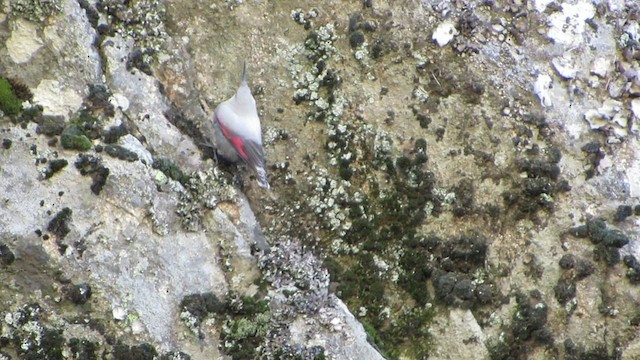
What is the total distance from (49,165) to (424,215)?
6.64 m

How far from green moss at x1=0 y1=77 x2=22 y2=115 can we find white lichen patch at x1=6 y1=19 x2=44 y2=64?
0.51 metres

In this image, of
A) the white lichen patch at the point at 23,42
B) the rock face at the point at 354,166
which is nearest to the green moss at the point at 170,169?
the rock face at the point at 354,166

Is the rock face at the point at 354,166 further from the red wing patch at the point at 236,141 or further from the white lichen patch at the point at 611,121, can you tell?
the red wing patch at the point at 236,141

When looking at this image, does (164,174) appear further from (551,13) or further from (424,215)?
(551,13)

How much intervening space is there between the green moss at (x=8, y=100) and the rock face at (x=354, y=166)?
34 mm

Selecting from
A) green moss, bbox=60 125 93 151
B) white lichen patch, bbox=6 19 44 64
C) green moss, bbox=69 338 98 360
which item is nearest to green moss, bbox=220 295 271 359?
green moss, bbox=69 338 98 360

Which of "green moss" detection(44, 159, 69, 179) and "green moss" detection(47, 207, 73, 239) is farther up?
"green moss" detection(44, 159, 69, 179)

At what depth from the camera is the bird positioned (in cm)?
1554

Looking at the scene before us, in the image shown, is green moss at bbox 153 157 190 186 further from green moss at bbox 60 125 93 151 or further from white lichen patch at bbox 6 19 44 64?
white lichen patch at bbox 6 19 44 64

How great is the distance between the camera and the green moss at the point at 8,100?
14.3 metres

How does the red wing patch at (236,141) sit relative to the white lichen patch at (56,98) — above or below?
below

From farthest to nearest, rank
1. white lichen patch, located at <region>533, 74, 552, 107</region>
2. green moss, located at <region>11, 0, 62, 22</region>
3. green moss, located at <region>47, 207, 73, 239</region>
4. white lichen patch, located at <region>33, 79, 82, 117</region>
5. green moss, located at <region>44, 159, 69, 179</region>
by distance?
white lichen patch, located at <region>533, 74, 552, 107</region> < green moss, located at <region>11, 0, 62, 22</region> < white lichen patch, located at <region>33, 79, 82, 117</region> < green moss, located at <region>44, 159, 69, 179</region> < green moss, located at <region>47, 207, 73, 239</region>

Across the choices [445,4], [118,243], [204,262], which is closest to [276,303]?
[204,262]

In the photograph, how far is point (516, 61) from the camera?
17094 millimetres
